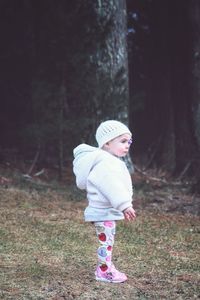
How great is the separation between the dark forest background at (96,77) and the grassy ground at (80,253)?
2.49 m

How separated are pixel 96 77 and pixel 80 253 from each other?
17.4ft

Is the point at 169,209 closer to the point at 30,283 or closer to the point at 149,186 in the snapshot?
the point at 149,186

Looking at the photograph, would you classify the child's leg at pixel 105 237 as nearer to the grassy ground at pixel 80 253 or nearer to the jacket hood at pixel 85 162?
the grassy ground at pixel 80 253

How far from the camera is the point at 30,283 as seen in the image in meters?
4.79

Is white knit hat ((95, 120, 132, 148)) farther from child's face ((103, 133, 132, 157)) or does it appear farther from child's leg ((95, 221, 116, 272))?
child's leg ((95, 221, 116, 272))

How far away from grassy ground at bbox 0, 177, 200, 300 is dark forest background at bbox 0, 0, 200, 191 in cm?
249

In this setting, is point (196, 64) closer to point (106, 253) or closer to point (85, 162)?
point (85, 162)

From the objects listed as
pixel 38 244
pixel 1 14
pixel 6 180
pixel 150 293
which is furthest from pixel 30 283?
pixel 1 14

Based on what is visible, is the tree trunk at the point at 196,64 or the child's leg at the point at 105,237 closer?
the child's leg at the point at 105,237

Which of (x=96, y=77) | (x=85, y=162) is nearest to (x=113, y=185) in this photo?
(x=85, y=162)

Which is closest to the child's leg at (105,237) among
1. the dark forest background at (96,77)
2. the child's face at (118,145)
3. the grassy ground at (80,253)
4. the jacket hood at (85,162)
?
the grassy ground at (80,253)

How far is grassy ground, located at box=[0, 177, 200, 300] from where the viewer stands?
15.3ft

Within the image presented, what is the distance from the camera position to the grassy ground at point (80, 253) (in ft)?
15.3

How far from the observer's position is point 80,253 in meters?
5.88
